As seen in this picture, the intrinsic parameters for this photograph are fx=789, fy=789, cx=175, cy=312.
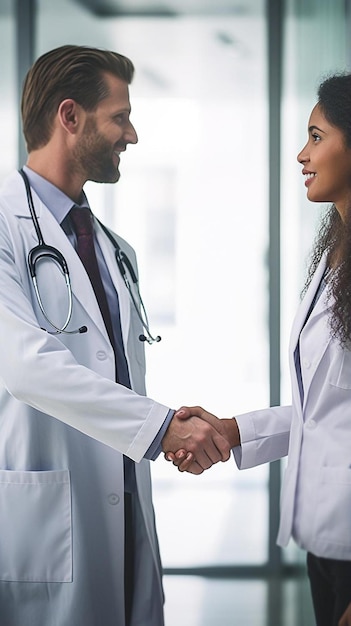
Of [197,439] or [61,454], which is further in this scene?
[197,439]

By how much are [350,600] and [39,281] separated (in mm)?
859

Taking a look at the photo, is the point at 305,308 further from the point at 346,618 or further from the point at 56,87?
the point at 56,87

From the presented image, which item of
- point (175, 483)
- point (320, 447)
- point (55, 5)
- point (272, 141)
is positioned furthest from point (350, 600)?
point (55, 5)

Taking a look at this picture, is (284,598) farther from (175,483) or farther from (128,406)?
(128,406)

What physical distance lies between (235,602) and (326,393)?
1.59m

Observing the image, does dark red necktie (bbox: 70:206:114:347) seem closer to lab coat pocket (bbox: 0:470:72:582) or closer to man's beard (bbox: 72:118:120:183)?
man's beard (bbox: 72:118:120:183)

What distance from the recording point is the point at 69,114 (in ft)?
6.07

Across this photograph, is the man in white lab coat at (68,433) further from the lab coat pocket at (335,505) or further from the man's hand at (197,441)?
the lab coat pocket at (335,505)

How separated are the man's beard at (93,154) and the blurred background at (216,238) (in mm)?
892

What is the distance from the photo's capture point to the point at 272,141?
2.80m

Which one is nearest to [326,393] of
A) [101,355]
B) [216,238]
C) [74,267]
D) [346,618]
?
[346,618]

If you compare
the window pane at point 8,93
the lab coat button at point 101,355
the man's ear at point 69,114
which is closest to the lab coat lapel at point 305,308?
the lab coat button at point 101,355

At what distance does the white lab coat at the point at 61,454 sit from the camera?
61.3 inches

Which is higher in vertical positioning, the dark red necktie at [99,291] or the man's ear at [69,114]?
the man's ear at [69,114]
